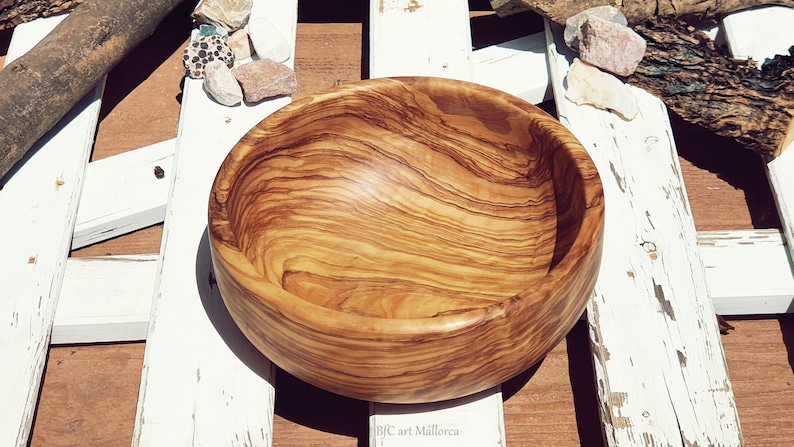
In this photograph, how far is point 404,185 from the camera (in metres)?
1.34

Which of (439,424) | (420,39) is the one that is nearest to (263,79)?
(420,39)

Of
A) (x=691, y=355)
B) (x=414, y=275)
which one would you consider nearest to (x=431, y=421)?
(x=414, y=275)

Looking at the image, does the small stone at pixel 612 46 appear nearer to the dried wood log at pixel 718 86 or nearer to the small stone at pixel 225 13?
the dried wood log at pixel 718 86

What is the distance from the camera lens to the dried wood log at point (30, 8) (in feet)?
5.47

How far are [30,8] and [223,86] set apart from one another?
0.52 meters

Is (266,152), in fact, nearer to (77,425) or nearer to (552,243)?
(552,243)

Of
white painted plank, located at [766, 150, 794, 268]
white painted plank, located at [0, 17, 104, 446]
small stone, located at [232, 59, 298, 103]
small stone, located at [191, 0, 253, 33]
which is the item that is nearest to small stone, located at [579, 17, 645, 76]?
white painted plank, located at [766, 150, 794, 268]

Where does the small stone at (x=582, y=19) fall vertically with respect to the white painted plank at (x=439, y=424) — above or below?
above

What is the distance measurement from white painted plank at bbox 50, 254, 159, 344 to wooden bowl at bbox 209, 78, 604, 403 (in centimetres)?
26

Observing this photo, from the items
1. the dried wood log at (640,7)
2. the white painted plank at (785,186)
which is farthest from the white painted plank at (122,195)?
the white painted plank at (785,186)

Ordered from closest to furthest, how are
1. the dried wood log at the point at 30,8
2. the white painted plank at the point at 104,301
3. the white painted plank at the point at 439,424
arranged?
1. the white painted plank at the point at 439,424
2. the white painted plank at the point at 104,301
3. the dried wood log at the point at 30,8

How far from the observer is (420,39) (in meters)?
1.57

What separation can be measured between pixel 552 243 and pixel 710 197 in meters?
0.57

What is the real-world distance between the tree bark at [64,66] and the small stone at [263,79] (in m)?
0.27
